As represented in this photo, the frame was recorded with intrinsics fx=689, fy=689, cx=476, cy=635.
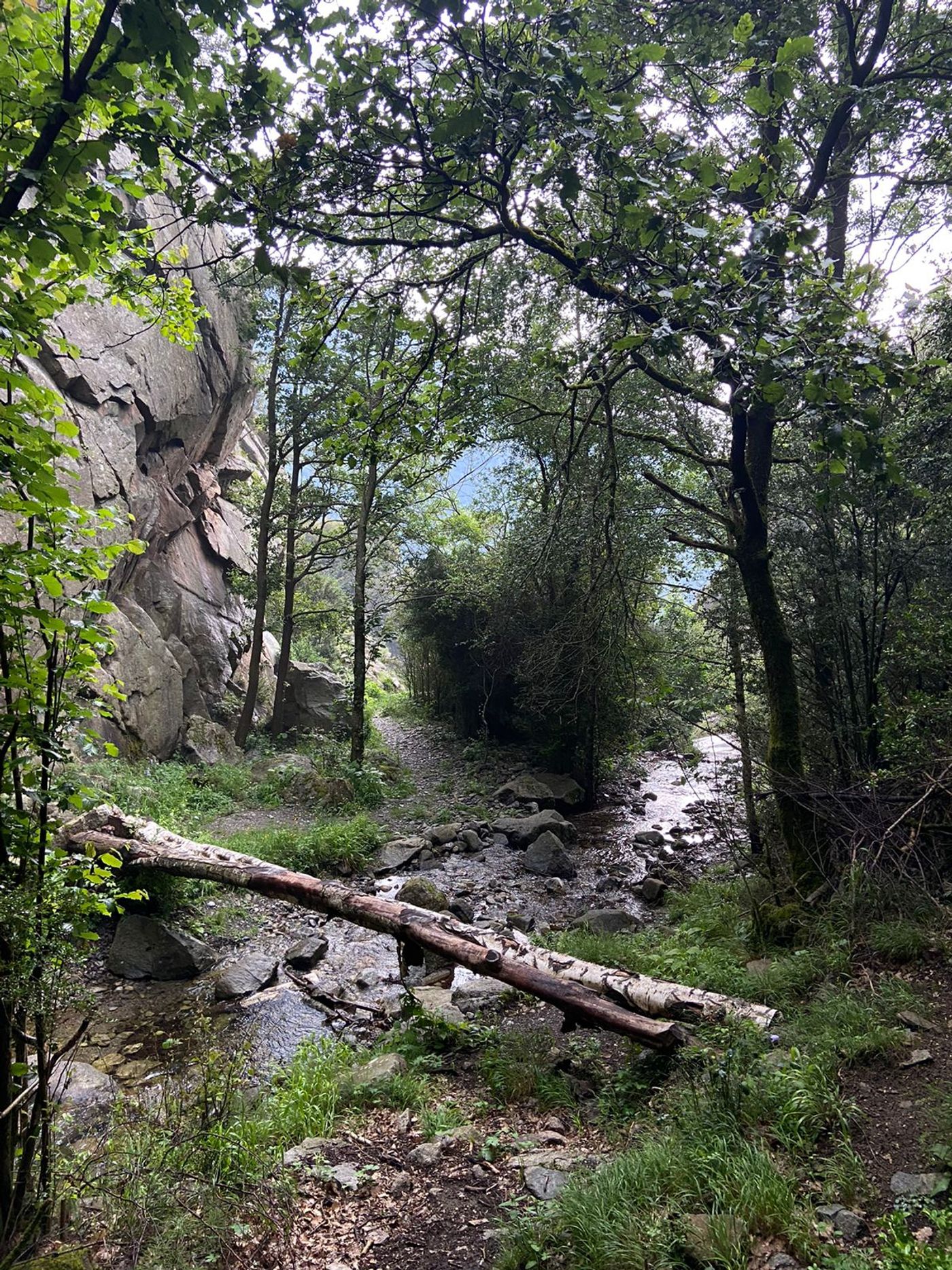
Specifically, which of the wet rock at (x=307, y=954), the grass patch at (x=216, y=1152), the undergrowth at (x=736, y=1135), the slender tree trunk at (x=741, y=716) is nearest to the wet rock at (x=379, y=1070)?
the grass patch at (x=216, y=1152)

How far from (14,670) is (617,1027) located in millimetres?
4016

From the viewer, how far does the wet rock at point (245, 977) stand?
259 inches

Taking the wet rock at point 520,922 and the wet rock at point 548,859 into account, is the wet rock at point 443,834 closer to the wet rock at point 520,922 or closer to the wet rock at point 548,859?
the wet rock at point 548,859

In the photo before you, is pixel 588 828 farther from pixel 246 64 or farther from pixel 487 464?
pixel 246 64

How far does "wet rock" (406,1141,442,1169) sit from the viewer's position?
379 cm

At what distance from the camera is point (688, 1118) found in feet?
11.3

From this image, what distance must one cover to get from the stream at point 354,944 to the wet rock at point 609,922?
48cm

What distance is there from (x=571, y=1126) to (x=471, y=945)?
1.70 meters

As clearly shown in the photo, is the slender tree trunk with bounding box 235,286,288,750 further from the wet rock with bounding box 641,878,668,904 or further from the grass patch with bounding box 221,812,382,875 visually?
the wet rock with bounding box 641,878,668,904

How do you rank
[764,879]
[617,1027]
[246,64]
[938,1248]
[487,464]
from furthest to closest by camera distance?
1. [487,464]
2. [764,879]
3. [617,1027]
4. [246,64]
5. [938,1248]

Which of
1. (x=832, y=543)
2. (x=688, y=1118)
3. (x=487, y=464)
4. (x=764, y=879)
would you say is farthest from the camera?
(x=487, y=464)

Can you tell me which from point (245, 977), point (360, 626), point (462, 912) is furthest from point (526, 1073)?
point (360, 626)

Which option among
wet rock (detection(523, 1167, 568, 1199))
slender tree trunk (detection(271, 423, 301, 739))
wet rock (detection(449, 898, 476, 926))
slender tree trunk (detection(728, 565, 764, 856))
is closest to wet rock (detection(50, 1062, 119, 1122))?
wet rock (detection(523, 1167, 568, 1199))

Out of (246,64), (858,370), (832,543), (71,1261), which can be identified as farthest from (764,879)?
(246,64)
